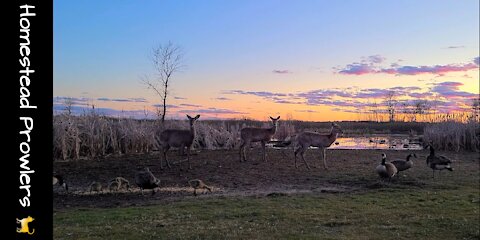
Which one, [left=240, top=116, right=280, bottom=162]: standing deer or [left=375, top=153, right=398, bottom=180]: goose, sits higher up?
[left=240, top=116, right=280, bottom=162]: standing deer

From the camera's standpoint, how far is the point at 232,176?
16750 millimetres

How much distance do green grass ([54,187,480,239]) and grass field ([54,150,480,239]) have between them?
0.02 m

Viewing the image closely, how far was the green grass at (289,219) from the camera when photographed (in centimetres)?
859

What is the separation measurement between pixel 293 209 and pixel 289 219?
123 centimetres

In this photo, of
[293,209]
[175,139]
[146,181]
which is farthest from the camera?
[175,139]

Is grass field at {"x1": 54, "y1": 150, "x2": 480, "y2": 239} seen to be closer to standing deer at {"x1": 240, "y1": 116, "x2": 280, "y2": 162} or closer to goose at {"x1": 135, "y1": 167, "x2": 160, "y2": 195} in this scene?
goose at {"x1": 135, "y1": 167, "x2": 160, "y2": 195}

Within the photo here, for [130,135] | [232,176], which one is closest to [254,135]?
[232,176]

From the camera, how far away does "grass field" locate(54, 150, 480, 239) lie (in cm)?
874

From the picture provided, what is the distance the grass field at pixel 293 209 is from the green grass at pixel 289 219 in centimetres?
2
